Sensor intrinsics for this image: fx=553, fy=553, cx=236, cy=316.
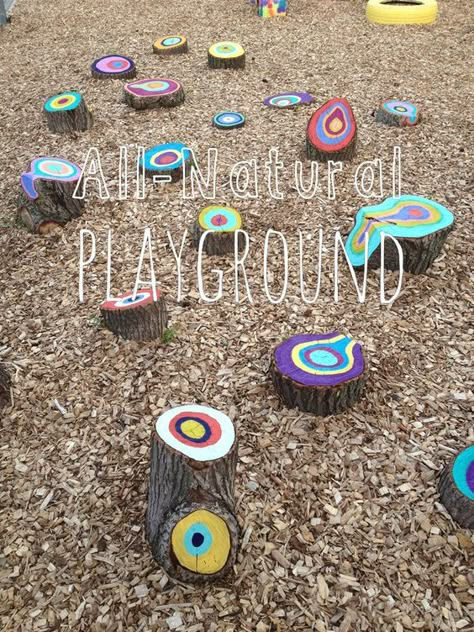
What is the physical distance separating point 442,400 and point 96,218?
322 cm

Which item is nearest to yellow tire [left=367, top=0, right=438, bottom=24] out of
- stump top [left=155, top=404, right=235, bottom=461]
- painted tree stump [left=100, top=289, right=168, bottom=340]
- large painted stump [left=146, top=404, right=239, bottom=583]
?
painted tree stump [left=100, top=289, right=168, bottom=340]

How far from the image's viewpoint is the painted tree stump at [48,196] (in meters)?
4.57

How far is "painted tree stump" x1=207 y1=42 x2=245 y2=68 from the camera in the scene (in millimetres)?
7348

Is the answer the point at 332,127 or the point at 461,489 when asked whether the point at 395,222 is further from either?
the point at 461,489

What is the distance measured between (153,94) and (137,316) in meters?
3.90

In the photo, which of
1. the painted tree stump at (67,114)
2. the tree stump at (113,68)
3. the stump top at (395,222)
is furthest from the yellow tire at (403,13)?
the stump top at (395,222)

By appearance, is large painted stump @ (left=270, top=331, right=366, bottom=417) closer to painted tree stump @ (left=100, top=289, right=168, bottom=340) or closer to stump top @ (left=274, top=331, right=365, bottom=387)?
stump top @ (left=274, top=331, right=365, bottom=387)

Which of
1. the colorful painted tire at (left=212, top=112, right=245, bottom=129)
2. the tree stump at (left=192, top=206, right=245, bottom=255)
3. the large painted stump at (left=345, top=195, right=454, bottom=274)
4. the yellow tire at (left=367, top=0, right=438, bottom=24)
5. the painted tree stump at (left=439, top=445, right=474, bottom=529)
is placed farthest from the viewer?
the yellow tire at (left=367, top=0, right=438, bottom=24)

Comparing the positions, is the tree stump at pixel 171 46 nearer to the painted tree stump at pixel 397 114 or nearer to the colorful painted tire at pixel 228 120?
the colorful painted tire at pixel 228 120

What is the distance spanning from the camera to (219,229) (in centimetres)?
428

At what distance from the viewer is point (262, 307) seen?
12.9 feet

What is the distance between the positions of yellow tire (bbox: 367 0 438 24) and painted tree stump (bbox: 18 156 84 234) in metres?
6.49

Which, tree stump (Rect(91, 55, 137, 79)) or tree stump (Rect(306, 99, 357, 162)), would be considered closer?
Answer: tree stump (Rect(306, 99, 357, 162))

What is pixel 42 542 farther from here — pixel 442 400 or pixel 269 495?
pixel 442 400
